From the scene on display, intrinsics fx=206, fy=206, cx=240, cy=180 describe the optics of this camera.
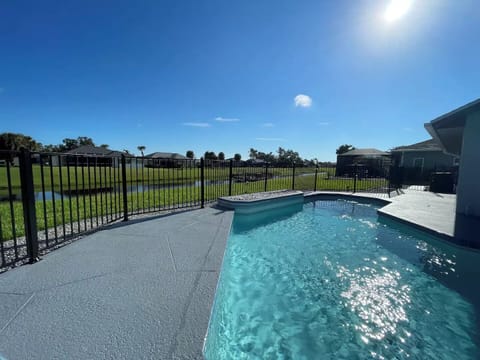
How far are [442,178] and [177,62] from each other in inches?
555

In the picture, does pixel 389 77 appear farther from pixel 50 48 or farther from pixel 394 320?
pixel 50 48

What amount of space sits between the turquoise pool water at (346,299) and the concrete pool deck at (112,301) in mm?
270

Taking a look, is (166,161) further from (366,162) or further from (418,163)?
(366,162)

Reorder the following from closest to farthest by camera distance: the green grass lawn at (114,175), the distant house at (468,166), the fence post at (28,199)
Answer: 1. the fence post at (28,199)
2. the green grass lawn at (114,175)
3. the distant house at (468,166)

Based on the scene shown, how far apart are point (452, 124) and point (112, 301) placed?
9.29 m

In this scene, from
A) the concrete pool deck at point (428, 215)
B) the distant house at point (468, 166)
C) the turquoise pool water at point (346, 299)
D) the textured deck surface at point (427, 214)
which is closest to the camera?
the turquoise pool water at point (346, 299)

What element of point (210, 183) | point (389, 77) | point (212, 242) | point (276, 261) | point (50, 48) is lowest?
point (276, 261)

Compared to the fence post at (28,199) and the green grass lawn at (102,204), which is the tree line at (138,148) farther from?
the fence post at (28,199)

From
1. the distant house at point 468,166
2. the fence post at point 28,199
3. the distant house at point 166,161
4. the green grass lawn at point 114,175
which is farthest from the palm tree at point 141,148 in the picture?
the distant house at point 468,166

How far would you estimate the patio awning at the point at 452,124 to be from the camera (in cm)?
501

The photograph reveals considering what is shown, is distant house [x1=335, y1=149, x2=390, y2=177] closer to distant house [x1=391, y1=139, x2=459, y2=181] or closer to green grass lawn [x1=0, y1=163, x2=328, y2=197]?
distant house [x1=391, y1=139, x2=459, y2=181]

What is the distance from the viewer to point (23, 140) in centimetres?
3875

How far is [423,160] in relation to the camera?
18578 millimetres

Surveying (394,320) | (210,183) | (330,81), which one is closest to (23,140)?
(210,183)
